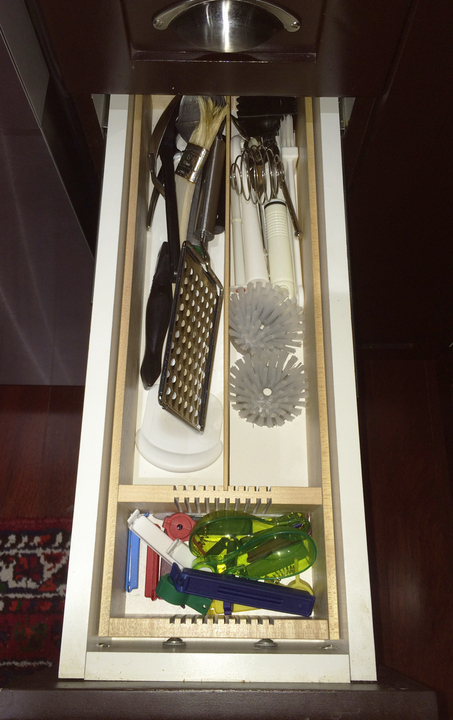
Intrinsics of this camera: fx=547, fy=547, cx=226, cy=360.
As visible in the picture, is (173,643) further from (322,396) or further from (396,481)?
(396,481)

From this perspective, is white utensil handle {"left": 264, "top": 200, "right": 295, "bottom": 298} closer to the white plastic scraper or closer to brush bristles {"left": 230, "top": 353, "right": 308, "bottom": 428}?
brush bristles {"left": 230, "top": 353, "right": 308, "bottom": 428}

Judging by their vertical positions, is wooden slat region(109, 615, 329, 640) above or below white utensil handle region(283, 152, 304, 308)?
below

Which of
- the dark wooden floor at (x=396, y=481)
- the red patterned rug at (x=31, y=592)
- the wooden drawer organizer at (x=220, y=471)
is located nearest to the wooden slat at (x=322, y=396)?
the wooden drawer organizer at (x=220, y=471)

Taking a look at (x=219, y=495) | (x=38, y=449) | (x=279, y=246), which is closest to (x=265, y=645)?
(x=219, y=495)

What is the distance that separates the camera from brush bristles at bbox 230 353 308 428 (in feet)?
2.53

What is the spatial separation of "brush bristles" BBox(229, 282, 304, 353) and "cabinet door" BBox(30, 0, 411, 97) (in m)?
0.28

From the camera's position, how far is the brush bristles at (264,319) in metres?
0.80

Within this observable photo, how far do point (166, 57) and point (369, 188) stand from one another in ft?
1.25

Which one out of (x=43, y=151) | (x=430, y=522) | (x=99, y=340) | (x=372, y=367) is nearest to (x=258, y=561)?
(x=99, y=340)

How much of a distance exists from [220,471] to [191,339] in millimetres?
193

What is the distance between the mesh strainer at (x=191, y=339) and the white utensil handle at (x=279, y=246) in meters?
0.10

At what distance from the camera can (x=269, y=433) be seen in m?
0.82

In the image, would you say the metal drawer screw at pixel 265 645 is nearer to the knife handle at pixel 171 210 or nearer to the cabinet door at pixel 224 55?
the knife handle at pixel 171 210

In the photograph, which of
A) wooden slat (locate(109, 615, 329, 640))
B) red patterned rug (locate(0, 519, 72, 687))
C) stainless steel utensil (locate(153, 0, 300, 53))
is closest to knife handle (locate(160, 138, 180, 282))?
stainless steel utensil (locate(153, 0, 300, 53))
